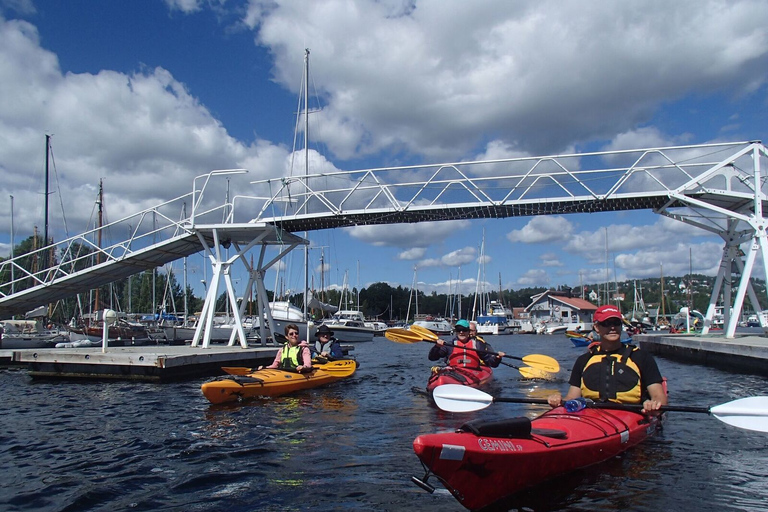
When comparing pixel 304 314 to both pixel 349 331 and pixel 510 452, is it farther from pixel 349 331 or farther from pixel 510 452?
pixel 510 452

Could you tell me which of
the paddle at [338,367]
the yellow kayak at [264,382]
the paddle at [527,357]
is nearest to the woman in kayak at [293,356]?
the yellow kayak at [264,382]

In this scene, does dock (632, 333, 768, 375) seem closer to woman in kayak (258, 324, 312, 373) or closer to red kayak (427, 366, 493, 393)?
red kayak (427, 366, 493, 393)

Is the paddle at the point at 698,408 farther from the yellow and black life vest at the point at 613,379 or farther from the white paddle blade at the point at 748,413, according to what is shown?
the yellow and black life vest at the point at 613,379

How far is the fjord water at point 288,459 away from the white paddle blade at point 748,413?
0.90 metres

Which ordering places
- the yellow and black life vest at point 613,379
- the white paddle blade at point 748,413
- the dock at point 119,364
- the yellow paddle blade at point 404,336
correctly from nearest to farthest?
the white paddle blade at point 748,413 → the yellow and black life vest at point 613,379 → the yellow paddle blade at point 404,336 → the dock at point 119,364

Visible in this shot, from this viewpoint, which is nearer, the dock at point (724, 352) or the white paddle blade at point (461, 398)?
the white paddle blade at point (461, 398)

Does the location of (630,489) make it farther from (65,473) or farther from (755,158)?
(755,158)

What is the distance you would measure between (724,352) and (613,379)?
649 inches

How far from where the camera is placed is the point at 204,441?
32.5 ft

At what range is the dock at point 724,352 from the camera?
18.9m

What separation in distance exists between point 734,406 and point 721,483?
4.20ft

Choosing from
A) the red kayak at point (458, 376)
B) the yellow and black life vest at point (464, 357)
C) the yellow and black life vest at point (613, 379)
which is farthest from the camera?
the yellow and black life vest at point (464, 357)

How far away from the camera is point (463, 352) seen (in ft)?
48.5

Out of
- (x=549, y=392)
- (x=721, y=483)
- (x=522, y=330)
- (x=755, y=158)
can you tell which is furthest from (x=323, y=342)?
(x=522, y=330)
